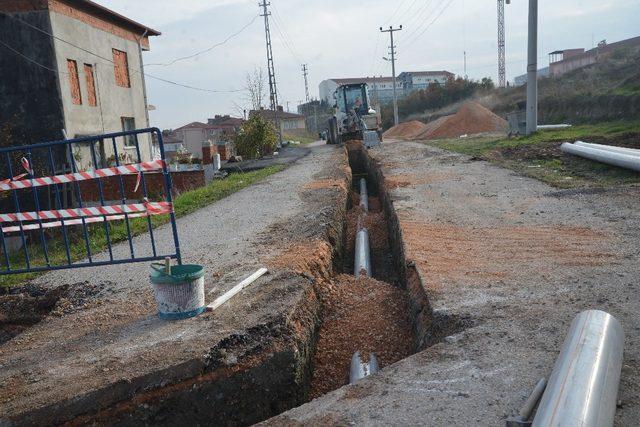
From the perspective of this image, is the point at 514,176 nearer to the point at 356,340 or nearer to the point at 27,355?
the point at 356,340

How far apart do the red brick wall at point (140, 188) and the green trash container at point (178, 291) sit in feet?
42.2

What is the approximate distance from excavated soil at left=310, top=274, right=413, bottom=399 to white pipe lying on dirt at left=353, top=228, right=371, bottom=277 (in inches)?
52.8

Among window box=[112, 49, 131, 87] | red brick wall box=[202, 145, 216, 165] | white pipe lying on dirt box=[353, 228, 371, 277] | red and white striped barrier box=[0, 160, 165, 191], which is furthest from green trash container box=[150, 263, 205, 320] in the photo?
red brick wall box=[202, 145, 216, 165]

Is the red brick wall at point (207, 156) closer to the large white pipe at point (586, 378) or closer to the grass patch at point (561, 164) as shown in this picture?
the grass patch at point (561, 164)

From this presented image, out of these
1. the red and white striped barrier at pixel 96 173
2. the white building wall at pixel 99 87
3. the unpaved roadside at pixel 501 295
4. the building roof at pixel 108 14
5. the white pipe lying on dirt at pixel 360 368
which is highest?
the building roof at pixel 108 14

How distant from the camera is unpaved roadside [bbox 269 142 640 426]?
2873mm

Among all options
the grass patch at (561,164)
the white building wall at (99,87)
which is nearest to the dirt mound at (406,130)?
the white building wall at (99,87)

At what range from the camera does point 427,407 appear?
2.83m

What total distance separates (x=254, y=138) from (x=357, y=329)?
2386cm

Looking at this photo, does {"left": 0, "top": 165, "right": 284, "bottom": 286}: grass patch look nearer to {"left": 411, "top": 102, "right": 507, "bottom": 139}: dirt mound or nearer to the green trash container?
the green trash container

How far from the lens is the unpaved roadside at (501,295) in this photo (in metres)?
2.87

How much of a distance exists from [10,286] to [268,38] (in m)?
35.7

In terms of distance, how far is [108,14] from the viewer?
2202 cm

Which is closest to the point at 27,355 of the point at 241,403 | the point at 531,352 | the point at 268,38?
the point at 241,403
